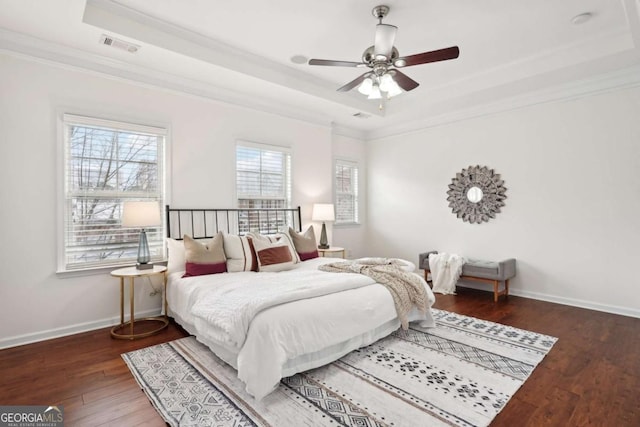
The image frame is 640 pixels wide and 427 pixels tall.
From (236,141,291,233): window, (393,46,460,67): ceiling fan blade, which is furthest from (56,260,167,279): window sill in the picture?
(393,46,460,67): ceiling fan blade

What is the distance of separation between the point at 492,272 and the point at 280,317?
337 centimetres

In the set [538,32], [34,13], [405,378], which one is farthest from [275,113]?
[405,378]

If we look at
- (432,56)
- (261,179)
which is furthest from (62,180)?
(432,56)

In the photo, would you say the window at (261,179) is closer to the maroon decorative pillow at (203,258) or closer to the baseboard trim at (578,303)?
the maroon decorative pillow at (203,258)

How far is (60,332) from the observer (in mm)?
3336

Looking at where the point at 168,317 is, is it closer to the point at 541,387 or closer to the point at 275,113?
the point at 275,113

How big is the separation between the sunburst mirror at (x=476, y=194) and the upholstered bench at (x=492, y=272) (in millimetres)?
712

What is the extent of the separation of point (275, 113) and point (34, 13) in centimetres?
284

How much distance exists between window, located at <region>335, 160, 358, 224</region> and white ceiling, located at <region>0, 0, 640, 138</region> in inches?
67.1

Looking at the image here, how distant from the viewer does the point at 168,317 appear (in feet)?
12.4

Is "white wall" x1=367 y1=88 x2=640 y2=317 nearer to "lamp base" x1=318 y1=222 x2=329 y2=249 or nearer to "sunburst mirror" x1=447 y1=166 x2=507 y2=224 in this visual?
"sunburst mirror" x1=447 y1=166 x2=507 y2=224

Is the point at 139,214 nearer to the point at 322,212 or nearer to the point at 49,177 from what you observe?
the point at 49,177

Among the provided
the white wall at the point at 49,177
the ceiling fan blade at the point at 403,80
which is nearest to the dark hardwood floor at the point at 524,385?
the white wall at the point at 49,177

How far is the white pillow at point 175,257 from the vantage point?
12.1 ft
